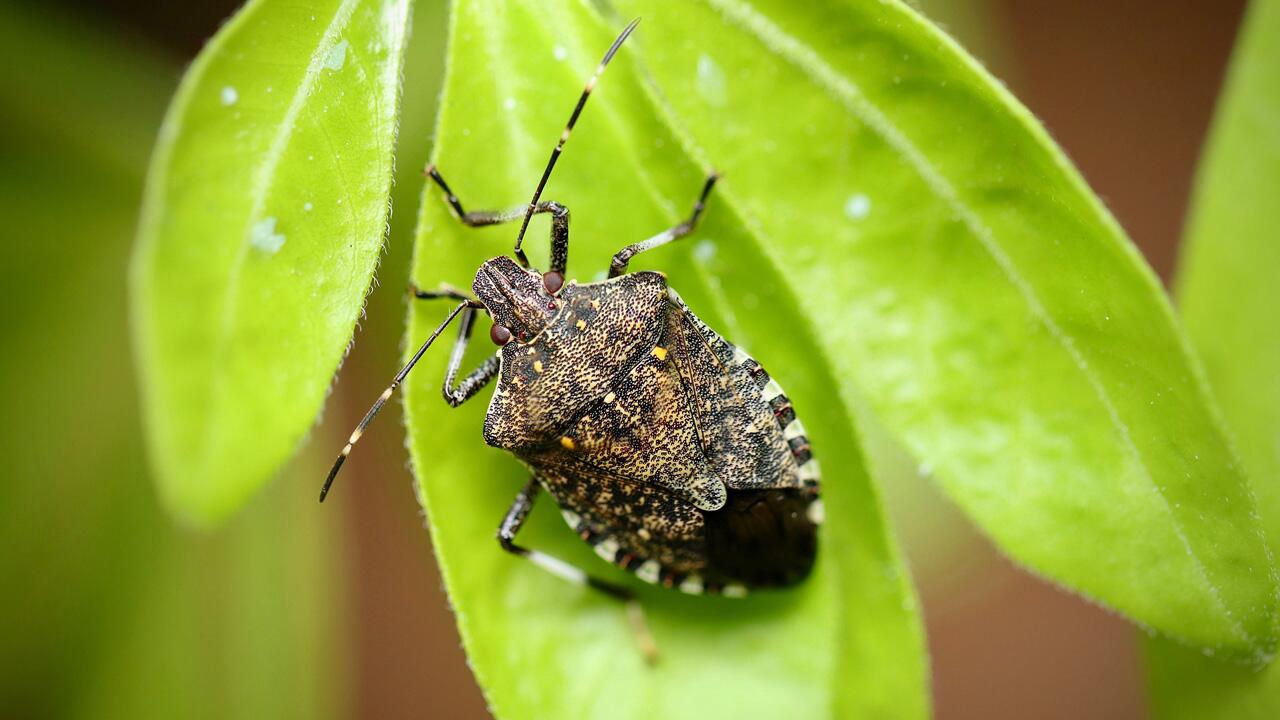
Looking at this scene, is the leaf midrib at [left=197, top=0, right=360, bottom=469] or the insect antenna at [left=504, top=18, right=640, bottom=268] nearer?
the leaf midrib at [left=197, top=0, right=360, bottom=469]

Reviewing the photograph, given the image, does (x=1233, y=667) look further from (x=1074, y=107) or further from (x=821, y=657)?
(x=1074, y=107)

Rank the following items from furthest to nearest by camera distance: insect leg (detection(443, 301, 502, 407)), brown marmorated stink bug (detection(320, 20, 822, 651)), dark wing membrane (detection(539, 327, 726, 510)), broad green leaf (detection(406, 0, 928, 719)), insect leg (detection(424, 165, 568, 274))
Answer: dark wing membrane (detection(539, 327, 726, 510)) → brown marmorated stink bug (detection(320, 20, 822, 651)) → insect leg (detection(443, 301, 502, 407)) → insect leg (detection(424, 165, 568, 274)) → broad green leaf (detection(406, 0, 928, 719))

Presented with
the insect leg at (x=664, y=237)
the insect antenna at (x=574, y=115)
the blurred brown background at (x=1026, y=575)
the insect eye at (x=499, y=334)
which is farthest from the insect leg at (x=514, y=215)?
the blurred brown background at (x=1026, y=575)

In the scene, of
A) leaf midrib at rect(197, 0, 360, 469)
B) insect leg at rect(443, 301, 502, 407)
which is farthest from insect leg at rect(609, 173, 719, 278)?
leaf midrib at rect(197, 0, 360, 469)

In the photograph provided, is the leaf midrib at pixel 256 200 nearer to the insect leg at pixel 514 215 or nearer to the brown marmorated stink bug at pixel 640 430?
the insect leg at pixel 514 215

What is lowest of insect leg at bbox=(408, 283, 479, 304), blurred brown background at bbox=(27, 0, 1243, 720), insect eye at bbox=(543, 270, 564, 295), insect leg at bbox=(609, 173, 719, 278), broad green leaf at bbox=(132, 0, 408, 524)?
blurred brown background at bbox=(27, 0, 1243, 720)

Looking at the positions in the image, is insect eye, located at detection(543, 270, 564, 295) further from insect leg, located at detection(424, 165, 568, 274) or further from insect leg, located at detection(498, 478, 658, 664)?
insect leg, located at detection(498, 478, 658, 664)

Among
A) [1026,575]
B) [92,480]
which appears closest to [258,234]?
[92,480]
